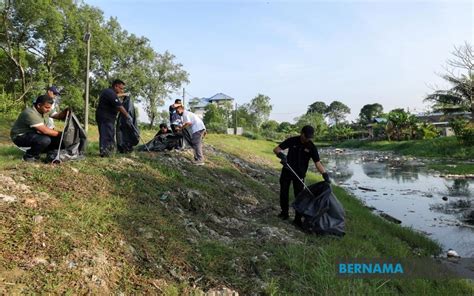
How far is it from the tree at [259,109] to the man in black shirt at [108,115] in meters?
61.0

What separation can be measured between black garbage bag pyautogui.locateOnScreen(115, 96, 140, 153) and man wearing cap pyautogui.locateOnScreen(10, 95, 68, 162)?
2.16m

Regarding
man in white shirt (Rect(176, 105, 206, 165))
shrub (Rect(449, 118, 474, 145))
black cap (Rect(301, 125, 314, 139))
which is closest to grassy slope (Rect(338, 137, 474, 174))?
shrub (Rect(449, 118, 474, 145))

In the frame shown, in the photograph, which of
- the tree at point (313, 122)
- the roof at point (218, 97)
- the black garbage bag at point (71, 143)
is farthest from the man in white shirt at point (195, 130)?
the roof at point (218, 97)

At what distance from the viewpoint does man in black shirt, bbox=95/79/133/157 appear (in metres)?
7.36

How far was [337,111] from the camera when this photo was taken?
348ft

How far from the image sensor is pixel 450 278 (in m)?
5.23

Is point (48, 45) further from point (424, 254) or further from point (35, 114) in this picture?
point (424, 254)

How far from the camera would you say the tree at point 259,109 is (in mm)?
68562

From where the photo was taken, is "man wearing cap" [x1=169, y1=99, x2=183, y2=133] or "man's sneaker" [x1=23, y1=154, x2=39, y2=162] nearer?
"man's sneaker" [x1=23, y1=154, x2=39, y2=162]

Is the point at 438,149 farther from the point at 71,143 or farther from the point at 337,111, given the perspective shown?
the point at 337,111

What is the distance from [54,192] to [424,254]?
254 inches

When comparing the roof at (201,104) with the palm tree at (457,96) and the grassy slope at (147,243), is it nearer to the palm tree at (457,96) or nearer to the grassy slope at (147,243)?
the palm tree at (457,96)

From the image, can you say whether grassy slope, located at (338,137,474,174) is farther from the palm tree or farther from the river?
the palm tree

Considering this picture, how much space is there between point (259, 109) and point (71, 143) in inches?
2476
